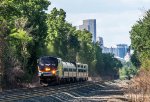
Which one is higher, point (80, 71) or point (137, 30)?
point (137, 30)

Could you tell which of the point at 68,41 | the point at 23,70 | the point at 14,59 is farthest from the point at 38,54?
the point at 68,41

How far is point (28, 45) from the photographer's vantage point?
70438 mm

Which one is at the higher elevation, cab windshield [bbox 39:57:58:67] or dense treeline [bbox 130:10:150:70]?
dense treeline [bbox 130:10:150:70]

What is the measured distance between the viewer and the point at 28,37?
220ft

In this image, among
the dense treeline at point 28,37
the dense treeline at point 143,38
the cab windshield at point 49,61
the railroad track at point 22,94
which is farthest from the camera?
the dense treeline at point 143,38

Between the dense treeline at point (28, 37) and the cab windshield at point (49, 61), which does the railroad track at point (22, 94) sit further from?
the dense treeline at point (28, 37)

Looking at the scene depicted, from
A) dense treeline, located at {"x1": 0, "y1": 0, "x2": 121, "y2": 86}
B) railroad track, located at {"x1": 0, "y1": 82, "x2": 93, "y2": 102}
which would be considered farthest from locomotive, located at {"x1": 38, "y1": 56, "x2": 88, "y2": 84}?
railroad track, located at {"x1": 0, "y1": 82, "x2": 93, "y2": 102}

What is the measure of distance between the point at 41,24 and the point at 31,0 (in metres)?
4.34

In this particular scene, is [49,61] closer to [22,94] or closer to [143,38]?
[22,94]

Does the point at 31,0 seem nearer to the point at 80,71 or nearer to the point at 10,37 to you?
the point at 80,71

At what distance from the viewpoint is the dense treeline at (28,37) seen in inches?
2237

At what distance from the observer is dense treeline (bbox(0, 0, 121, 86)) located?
5681cm

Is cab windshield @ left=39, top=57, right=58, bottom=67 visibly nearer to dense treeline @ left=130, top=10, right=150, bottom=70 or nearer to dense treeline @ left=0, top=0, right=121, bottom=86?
dense treeline @ left=0, top=0, right=121, bottom=86

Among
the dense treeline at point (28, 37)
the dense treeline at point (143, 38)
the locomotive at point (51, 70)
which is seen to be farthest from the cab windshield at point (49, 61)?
the dense treeline at point (143, 38)
